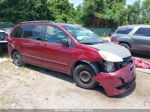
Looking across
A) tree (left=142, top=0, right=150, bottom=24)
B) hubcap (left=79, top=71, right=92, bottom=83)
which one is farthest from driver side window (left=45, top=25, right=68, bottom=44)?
tree (left=142, top=0, right=150, bottom=24)

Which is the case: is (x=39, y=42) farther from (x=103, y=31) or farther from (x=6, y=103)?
(x=103, y=31)

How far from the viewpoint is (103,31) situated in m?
24.6

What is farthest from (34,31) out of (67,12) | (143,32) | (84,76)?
(67,12)

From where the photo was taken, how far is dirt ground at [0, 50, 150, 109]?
374cm

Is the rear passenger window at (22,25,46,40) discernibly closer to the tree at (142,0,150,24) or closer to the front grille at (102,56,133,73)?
the front grille at (102,56,133,73)

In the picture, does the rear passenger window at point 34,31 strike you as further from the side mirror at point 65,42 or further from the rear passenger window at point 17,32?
the side mirror at point 65,42

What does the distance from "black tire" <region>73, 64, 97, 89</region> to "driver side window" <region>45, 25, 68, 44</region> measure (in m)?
1.02

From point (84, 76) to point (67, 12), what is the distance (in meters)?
20.2

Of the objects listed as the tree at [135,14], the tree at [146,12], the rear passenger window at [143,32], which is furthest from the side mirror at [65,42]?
the tree at [146,12]

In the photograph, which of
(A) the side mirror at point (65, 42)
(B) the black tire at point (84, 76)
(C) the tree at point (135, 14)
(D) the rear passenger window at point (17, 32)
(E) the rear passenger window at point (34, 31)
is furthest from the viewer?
(C) the tree at point (135, 14)

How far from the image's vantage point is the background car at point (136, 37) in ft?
27.3

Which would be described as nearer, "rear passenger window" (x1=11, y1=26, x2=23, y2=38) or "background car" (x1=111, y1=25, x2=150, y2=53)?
"rear passenger window" (x1=11, y1=26, x2=23, y2=38)

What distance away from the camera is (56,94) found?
4.25 meters

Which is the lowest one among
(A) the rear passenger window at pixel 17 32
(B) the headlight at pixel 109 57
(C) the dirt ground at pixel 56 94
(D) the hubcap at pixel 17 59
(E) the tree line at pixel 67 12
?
(C) the dirt ground at pixel 56 94
